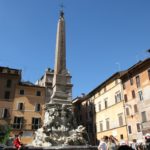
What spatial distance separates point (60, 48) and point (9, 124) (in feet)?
Answer: 51.1

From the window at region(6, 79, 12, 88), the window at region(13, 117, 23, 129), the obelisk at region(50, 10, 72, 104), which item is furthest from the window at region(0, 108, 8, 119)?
the obelisk at region(50, 10, 72, 104)

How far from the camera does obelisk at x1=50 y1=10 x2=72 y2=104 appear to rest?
2014cm

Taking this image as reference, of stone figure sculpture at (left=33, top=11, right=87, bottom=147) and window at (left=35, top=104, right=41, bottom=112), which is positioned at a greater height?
window at (left=35, top=104, right=41, bottom=112)

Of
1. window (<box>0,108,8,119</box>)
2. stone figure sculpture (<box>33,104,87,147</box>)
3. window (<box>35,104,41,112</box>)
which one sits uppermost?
window (<box>35,104,41,112</box>)

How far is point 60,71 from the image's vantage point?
70.4 feet

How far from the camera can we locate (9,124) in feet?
103

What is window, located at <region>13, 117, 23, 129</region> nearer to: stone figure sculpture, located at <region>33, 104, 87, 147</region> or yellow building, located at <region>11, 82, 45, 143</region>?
yellow building, located at <region>11, 82, 45, 143</region>

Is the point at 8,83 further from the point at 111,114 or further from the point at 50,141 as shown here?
the point at 50,141

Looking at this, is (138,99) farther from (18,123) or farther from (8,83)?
(8,83)

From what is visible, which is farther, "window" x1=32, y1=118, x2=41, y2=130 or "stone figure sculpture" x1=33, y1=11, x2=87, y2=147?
"window" x1=32, y1=118, x2=41, y2=130

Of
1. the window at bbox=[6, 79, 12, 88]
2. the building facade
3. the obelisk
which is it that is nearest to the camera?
the obelisk

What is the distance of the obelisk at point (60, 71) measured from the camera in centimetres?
2014

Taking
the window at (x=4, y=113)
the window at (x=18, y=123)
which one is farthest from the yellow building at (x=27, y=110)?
the window at (x=4, y=113)

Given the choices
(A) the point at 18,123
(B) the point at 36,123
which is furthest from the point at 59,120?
(B) the point at 36,123
